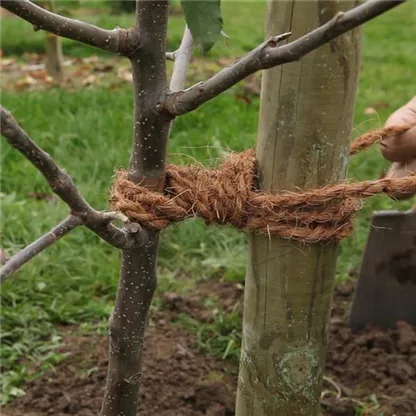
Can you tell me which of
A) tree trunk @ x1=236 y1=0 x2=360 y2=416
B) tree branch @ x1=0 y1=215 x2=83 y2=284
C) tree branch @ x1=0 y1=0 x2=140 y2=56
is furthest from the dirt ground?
tree branch @ x1=0 y1=0 x2=140 y2=56

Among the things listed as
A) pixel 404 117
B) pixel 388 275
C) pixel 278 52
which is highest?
pixel 278 52

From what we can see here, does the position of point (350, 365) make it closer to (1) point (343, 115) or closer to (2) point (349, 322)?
(2) point (349, 322)

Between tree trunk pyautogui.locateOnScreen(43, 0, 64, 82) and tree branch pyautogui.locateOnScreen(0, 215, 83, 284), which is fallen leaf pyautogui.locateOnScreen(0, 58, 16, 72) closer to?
tree trunk pyautogui.locateOnScreen(43, 0, 64, 82)

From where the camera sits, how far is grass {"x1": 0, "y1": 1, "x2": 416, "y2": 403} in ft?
7.68

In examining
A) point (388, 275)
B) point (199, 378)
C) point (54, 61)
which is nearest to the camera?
point (199, 378)

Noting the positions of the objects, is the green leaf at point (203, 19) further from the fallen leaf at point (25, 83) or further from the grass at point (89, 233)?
the fallen leaf at point (25, 83)

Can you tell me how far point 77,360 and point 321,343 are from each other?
38.2 inches

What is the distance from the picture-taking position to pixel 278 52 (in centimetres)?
84

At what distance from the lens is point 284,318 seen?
143 cm

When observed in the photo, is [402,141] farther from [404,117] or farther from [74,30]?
[74,30]

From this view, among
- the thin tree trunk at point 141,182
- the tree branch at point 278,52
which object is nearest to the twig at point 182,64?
the thin tree trunk at point 141,182

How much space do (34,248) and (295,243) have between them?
52 centimetres

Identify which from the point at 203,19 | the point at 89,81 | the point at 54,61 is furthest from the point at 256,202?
the point at 54,61

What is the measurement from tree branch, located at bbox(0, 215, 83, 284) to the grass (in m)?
0.24
